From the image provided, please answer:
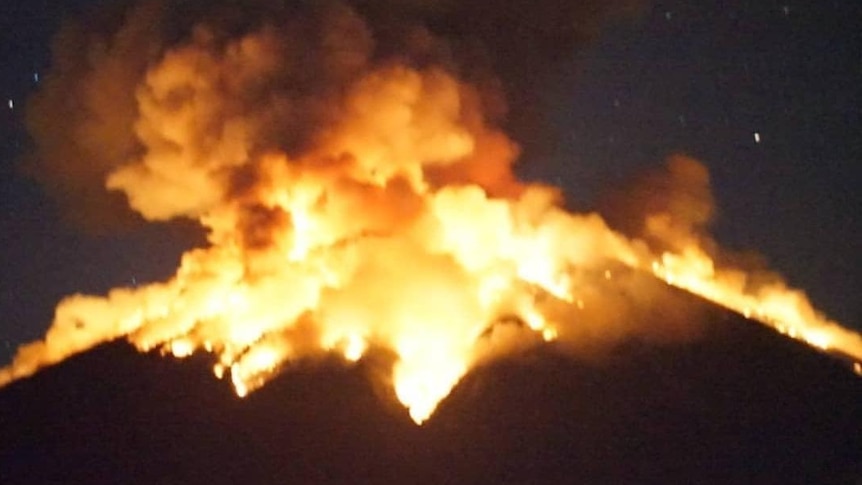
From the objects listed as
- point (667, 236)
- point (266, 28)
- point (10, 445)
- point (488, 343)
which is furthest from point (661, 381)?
point (10, 445)

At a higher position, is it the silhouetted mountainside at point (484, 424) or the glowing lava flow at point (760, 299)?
the glowing lava flow at point (760, 299)

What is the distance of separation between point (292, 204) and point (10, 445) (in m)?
7.81

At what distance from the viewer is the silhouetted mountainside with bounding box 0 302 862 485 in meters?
35.6

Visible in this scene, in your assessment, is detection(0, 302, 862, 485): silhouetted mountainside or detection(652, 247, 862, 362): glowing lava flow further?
detection(652, 247, 862, 362): glowing lava flow

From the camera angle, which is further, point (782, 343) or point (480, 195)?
point (782, 343)

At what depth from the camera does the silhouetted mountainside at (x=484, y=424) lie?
117 ft

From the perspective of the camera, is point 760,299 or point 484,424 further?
point 760,299

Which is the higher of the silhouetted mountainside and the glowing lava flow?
the glowing lava flow

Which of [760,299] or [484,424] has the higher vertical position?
[760,299]

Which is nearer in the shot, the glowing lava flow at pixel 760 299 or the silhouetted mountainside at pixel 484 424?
the silhouetted mountainside at pixel 484 424

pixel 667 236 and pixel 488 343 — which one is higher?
pixel 667 236

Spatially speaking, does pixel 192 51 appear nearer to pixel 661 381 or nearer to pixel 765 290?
pixel 661 381

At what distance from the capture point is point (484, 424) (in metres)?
36.0

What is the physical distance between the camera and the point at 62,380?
41562 millimetres
